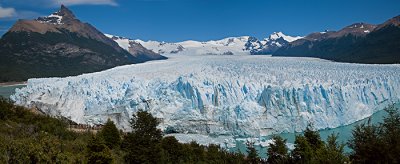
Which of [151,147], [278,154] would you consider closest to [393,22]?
[278,154]

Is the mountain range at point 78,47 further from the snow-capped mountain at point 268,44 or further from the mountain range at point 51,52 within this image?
the snow-capped mountain at point 268,44

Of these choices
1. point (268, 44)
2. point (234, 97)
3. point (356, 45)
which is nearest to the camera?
point (234, 97)

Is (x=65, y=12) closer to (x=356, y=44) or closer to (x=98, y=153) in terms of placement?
(x=356, y=44)

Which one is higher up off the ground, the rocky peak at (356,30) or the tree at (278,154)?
the rocky peak at (356,30)

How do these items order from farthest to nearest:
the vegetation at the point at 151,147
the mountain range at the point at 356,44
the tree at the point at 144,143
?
1. the mountain range at the point at 356,44
2. the tree at the point at 144,143
3. the vegetation at the point at 151,147

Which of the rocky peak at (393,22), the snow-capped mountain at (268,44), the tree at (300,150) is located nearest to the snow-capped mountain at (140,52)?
the snow-capped mountain at (268,44)

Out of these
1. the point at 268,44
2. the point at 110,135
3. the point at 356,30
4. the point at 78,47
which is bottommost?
the point at 110,135

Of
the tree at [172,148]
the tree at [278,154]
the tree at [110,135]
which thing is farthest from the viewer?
the tree at [110,135]

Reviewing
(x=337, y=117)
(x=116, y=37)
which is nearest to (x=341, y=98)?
(x=337, y=117)
